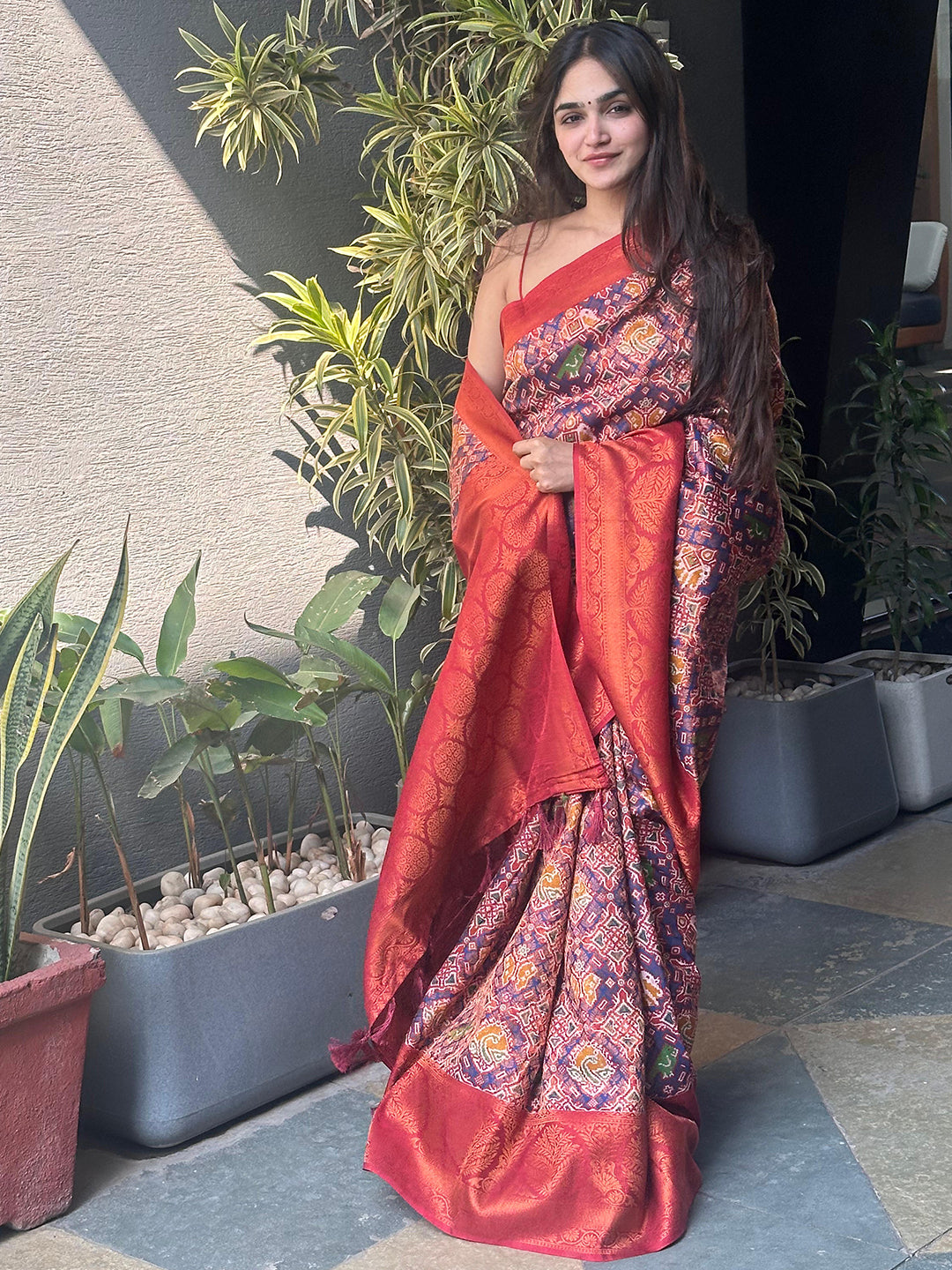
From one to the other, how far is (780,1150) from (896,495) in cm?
201

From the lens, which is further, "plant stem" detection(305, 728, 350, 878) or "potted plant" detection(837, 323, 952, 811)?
"potted plant" detection(837, 323, 952, 811)

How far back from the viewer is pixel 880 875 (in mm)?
3340

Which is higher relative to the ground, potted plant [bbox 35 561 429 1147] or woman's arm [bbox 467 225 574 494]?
woman's arm [bbox 467 225 574 494]

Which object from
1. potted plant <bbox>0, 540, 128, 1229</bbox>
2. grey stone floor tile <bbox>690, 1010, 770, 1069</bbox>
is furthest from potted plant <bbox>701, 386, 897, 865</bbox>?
Result: potted plant <bbox>0, 540, 128, 1229</bbox>

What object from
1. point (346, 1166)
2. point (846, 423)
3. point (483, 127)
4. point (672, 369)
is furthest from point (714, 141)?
point (346, 1166)

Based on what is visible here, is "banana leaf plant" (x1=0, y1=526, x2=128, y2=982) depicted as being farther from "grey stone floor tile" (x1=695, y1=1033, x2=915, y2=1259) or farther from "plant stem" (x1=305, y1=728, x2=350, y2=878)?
"grey stone floor tile" (x1=695, y1=1033, x2=915, y2=1259)

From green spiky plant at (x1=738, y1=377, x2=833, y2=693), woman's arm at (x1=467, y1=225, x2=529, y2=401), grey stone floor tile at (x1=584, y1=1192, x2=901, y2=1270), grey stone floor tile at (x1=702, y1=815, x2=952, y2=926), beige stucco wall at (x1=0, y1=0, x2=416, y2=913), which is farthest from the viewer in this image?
green spiky plant at (x1=738, y1=377, x2=833, y2=693)

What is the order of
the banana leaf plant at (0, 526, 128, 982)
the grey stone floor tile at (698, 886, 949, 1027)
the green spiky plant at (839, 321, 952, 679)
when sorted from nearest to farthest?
the banana leaf plant at (0, 526, 128, 982), the grey stone floor tile at (698, 886, 949, 1027), the green spiky plant at (839, 321, 952, 679)

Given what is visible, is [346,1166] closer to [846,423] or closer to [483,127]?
[483,127]

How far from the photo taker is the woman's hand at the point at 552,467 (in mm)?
2072

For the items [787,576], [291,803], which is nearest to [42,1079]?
[291,803]

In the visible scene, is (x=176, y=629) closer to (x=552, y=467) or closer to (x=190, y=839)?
(x=190, y=839)

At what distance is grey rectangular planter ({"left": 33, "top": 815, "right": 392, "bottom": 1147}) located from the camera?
224 centimetres

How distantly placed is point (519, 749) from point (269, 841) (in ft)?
2.27
